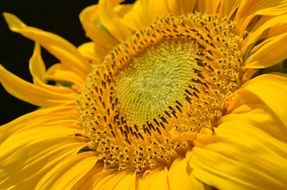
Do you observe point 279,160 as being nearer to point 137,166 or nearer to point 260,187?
point 260,187

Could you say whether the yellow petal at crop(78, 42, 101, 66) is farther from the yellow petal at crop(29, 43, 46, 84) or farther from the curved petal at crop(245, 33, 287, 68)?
the curved petal at crop(245, 33, 287, 68)

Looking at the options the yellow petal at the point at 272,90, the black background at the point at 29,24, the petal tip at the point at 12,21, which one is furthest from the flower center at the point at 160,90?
the black background at the point at 29,24

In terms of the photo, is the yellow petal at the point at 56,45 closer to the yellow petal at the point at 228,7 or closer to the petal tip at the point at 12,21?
the petal tip at the point at 12,21

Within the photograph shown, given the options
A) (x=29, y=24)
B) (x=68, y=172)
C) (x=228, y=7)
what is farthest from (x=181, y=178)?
(x=29, y=24)

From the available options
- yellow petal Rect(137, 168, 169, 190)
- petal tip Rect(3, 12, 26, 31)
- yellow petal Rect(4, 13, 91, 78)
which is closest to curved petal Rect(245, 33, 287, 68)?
yellow petal Rect(137, 168, 169, 190)

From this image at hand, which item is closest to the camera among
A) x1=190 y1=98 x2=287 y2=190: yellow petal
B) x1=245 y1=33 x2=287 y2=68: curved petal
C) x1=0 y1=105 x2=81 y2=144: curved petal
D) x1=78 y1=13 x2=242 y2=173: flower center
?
x1=190 y1=98 x2=287 y2=190: yellow petal

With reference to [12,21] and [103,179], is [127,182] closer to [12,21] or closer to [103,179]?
[103,179]
